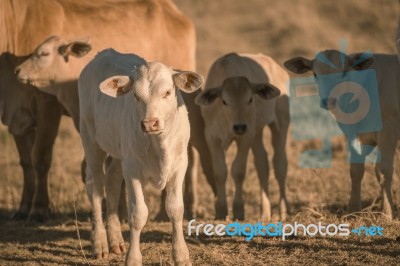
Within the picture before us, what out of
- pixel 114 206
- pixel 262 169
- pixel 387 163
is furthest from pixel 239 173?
pixel 114 206

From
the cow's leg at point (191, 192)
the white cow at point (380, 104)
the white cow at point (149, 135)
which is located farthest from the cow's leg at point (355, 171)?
the white cow at point (149, 135)

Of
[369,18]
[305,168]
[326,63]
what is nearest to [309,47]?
[369,18]

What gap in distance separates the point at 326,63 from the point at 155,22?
3.28 meters

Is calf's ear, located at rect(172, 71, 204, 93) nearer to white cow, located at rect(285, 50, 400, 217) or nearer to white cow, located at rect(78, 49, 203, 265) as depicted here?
white cow, located at rect(78, 49, 203, 265)

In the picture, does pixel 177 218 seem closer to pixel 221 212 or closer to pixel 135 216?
pixel 135 216

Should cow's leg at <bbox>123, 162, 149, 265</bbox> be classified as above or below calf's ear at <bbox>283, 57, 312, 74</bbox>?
below

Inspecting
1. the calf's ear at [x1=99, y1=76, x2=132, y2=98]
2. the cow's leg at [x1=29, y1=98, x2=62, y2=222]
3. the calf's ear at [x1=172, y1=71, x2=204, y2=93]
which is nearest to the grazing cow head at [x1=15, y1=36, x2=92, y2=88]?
the cow's leg at [x1=29, y1=98, x2=62, y2=222]

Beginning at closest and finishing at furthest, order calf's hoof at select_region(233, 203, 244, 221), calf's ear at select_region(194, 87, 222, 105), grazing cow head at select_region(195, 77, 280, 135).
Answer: calf's ear at select_region(194, 87, 222, 105)
grazing cow head at select_region(195, 77, 280, 135)
calf's hoof at select_region(233, 203, 244, 221)

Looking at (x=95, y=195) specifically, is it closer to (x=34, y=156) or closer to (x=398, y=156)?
(x=34, y=156)

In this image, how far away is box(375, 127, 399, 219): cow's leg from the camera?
30.7 ft

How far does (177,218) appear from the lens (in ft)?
24.6

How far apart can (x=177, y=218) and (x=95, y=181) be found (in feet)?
4.59

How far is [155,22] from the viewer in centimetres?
1227

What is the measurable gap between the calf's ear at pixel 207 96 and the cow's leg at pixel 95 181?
1.47 metres
